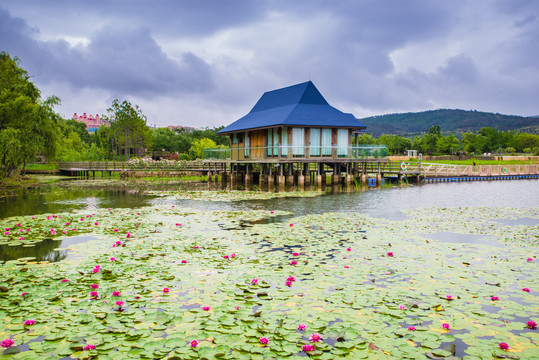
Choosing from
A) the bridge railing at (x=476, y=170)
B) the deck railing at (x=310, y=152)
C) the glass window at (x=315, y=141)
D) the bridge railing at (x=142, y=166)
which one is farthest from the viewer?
the bridge railing at (x=142, y=166)

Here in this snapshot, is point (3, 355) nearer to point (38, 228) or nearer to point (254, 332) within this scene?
point (254, 332)

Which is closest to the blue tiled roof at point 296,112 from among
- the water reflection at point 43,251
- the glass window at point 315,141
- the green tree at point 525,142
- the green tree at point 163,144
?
the glass window at point 315,141

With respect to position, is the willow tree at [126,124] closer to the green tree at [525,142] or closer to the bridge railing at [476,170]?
the bridge railing at [476,170]

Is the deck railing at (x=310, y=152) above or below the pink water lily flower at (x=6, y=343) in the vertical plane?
above

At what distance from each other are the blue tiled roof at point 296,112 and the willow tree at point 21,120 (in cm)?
1472

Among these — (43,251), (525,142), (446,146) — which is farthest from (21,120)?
(525,142)

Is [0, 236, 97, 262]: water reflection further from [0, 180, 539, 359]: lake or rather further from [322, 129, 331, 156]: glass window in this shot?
[322, 129, 331, 156]: glass window

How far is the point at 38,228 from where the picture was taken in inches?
488

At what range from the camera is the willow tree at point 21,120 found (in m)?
26.1

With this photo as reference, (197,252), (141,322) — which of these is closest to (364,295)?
(141,322)

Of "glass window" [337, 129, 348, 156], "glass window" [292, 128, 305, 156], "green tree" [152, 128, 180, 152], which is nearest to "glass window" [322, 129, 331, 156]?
"glass window" [337, 129, 348, 156]

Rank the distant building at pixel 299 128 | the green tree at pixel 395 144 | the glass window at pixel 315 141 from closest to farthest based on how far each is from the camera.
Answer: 1. the distant building at pixel 299 128
2. the glass window at pixel 315 141
3. the green tree at pixel 395 144

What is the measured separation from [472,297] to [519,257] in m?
3.46

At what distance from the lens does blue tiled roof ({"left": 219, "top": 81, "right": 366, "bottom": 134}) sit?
29.9m
